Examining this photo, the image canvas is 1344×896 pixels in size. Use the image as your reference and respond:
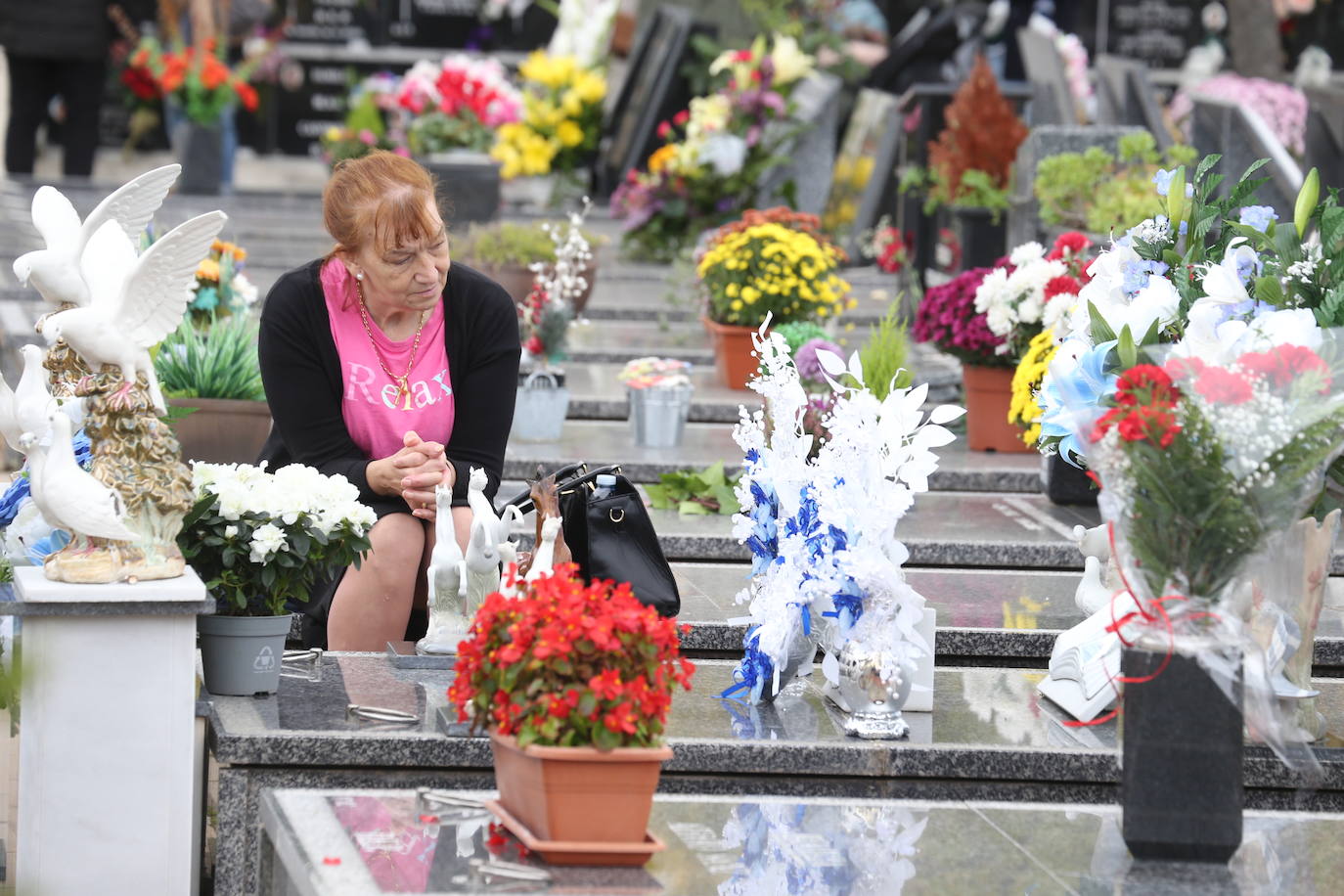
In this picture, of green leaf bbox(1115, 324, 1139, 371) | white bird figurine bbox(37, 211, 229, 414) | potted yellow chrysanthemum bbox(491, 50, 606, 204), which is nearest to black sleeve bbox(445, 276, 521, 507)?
white bird figurine bbox(37, 211, 229, 414)

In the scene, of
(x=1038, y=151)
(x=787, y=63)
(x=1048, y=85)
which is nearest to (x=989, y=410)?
(x=1038, y=151)

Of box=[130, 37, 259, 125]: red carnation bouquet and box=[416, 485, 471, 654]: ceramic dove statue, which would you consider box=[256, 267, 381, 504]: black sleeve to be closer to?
box=[416, 485, 471, 654]: ceramic dove statue

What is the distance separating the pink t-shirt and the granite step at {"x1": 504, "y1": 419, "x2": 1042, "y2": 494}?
4.47ft

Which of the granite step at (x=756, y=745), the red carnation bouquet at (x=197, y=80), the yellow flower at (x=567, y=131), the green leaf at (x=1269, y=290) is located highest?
the red carnation bouquet at (x=197, y=80)

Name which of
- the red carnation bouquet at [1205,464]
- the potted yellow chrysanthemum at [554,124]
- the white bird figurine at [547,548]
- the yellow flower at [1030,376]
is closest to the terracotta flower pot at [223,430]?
the white bird figurine at [547,548]

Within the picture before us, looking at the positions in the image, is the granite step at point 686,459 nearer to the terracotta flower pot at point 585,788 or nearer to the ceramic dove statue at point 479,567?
the ceramic dove statue at point 479,567

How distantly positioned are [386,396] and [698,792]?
1296mm

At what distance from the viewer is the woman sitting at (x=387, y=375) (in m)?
4.24

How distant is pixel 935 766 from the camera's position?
11.9 ft

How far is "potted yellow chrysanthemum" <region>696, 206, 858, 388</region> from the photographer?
7.11m

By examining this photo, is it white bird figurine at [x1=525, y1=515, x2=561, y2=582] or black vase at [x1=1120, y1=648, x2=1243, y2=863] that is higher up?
white bird figurine at [x1=525, y1=515, x2=561, y2=582]

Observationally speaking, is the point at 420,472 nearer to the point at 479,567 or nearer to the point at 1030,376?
the point at 479,567

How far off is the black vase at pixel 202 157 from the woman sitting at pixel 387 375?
8.06 meters

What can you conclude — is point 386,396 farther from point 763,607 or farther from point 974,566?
point 974,566
